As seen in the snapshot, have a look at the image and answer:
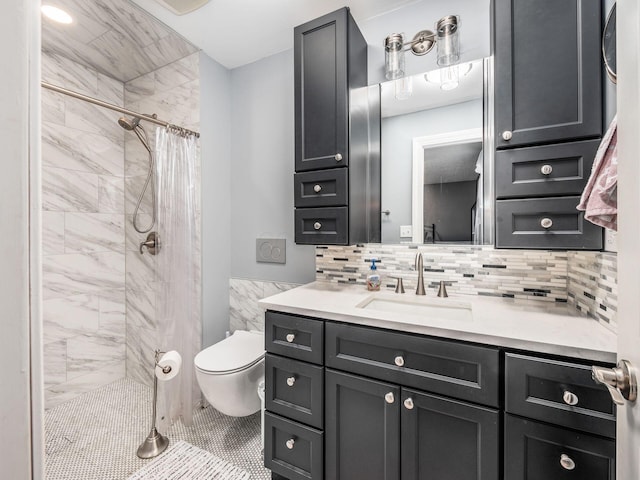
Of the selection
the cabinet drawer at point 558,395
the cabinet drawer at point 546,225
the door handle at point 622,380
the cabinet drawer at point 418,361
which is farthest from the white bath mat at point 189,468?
the cabinet drawer at point 546,225

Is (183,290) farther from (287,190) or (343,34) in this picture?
(343,34)

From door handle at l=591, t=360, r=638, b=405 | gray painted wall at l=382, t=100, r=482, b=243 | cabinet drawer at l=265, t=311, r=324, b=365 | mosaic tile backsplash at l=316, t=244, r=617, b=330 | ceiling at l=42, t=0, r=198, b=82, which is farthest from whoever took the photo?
ceiling at l=42, t=0, r=198, b=82

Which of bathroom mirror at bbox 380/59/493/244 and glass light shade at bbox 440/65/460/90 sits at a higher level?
glass light shade at bbox 440/65/460/90

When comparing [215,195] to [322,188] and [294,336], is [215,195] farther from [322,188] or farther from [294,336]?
[294,336]

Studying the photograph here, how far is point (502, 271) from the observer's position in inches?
53.8

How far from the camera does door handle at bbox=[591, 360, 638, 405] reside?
0.53 metres

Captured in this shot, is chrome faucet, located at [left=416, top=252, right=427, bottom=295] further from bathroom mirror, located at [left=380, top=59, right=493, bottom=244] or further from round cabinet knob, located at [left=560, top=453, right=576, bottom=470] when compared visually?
round cabinet knob, located at [left=560, top=453, right=576, bottom=470]

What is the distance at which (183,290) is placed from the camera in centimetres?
187

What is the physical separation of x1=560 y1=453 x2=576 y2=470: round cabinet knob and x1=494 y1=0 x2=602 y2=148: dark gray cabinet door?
103cm

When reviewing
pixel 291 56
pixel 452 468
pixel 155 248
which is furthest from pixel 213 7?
pixel 452 468

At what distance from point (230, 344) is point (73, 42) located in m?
2.28

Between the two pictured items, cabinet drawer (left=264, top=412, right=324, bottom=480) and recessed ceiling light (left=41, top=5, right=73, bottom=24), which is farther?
recessed ceiling light (left=41, top=5, right=73, bottom=24)

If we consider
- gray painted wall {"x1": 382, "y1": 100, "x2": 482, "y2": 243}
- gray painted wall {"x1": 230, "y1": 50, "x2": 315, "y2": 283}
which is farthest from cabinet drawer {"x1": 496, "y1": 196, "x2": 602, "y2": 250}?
gray painted wall {"x1": 230, "y1": 50, "x2": 315, "y2": 283}

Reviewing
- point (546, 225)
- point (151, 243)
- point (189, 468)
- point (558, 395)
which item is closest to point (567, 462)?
point (558, 395)
